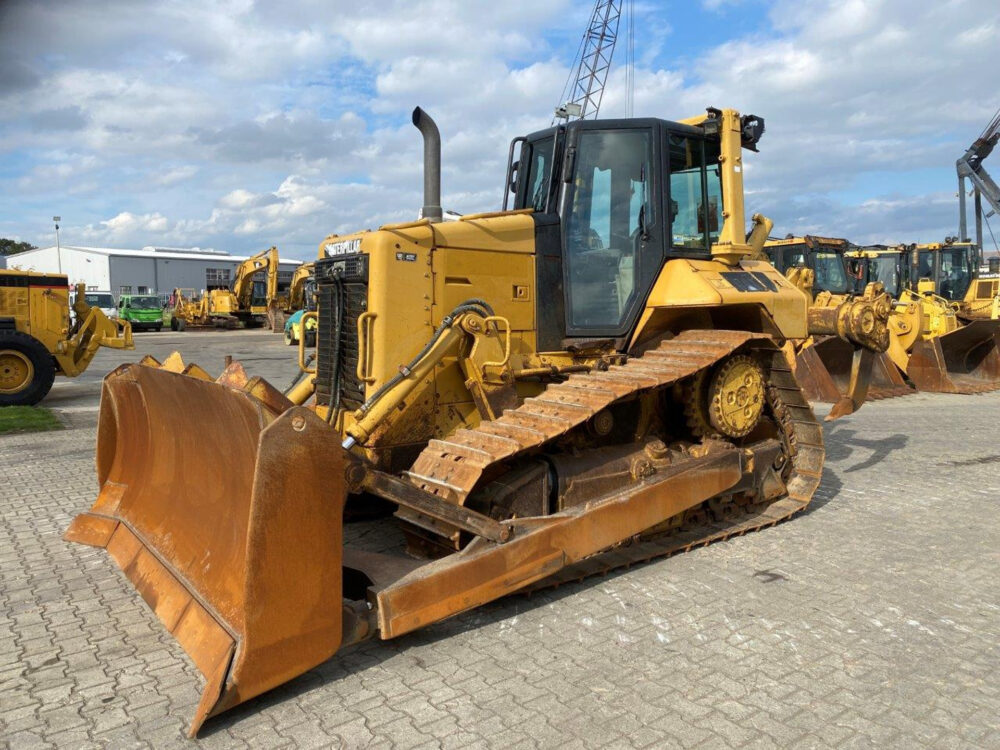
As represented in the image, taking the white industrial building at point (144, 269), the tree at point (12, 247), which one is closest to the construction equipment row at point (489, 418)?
the white industrial building at point (144, 269)

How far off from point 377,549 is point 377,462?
0.62m

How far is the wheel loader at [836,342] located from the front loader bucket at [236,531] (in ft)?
16.6

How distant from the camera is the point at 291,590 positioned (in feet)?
10.8

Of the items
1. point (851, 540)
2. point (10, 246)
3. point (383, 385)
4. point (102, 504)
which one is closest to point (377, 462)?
point (383, 385)

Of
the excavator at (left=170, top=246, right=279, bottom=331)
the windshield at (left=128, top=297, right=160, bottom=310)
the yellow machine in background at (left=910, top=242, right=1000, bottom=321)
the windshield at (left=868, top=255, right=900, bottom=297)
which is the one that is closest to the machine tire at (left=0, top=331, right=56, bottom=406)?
the windshield at (left=868, top=255, right=900, bottom=297)

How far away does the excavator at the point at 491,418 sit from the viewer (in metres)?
3.55

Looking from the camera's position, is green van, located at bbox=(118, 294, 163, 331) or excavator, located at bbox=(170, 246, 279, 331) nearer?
excavator, located at bbox=(170, 246, 279, 331)

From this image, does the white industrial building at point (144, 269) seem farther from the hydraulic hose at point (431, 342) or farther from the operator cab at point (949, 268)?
the hydraulic hose at point (431, 342)

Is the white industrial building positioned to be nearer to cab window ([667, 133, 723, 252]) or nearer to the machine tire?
the machine tire

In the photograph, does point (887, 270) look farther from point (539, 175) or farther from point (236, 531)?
point (236, 531)

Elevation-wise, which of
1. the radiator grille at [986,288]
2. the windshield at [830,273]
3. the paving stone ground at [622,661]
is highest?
the windshield at [830,273]

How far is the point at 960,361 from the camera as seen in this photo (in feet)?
45.9

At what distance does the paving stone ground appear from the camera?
10.3 ft

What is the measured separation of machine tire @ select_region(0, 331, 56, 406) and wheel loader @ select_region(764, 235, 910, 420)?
12102 millimetres
